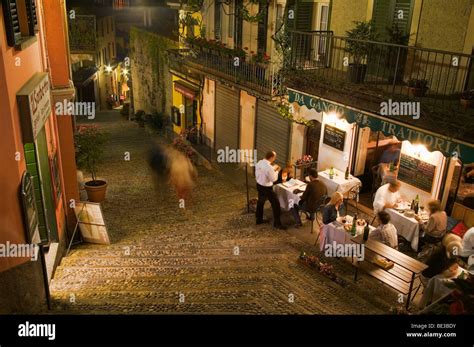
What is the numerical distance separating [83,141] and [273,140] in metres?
6.87

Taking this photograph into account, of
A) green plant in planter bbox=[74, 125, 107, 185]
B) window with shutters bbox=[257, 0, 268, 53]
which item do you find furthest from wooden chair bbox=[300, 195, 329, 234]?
window with shutters bbox=[257, 0, 268, 53]

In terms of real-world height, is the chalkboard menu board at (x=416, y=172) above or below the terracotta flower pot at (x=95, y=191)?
above

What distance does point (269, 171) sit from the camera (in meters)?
12.5

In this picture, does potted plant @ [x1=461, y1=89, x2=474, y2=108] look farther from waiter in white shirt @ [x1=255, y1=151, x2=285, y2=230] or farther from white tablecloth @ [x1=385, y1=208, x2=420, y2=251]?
waiter in white shirt @ [x1=255, y1=151, x2=285, y2=230]

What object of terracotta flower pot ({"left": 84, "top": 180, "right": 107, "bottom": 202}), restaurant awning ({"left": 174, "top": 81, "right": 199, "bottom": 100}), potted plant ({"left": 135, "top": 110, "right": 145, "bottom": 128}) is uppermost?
restaurant awning ({"left": 174, "top": 81, "right": 199, "bottom": 100})

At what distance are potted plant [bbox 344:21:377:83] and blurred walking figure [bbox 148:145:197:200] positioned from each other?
7054mm

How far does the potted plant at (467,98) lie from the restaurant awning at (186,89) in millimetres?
14100

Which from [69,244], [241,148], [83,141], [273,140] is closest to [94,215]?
[69,244]

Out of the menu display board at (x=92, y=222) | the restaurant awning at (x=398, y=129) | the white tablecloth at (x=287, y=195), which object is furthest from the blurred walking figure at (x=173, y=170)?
the restaurant awning at (x=398, y=129)

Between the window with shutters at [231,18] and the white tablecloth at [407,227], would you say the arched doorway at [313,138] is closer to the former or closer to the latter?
the white tablecloth at [407,227]

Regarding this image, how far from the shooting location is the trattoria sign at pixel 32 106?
7961mm

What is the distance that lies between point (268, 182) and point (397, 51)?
4951mm

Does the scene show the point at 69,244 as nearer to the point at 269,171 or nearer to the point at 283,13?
the point at 269,171

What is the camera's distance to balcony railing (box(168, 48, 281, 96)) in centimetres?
1555
